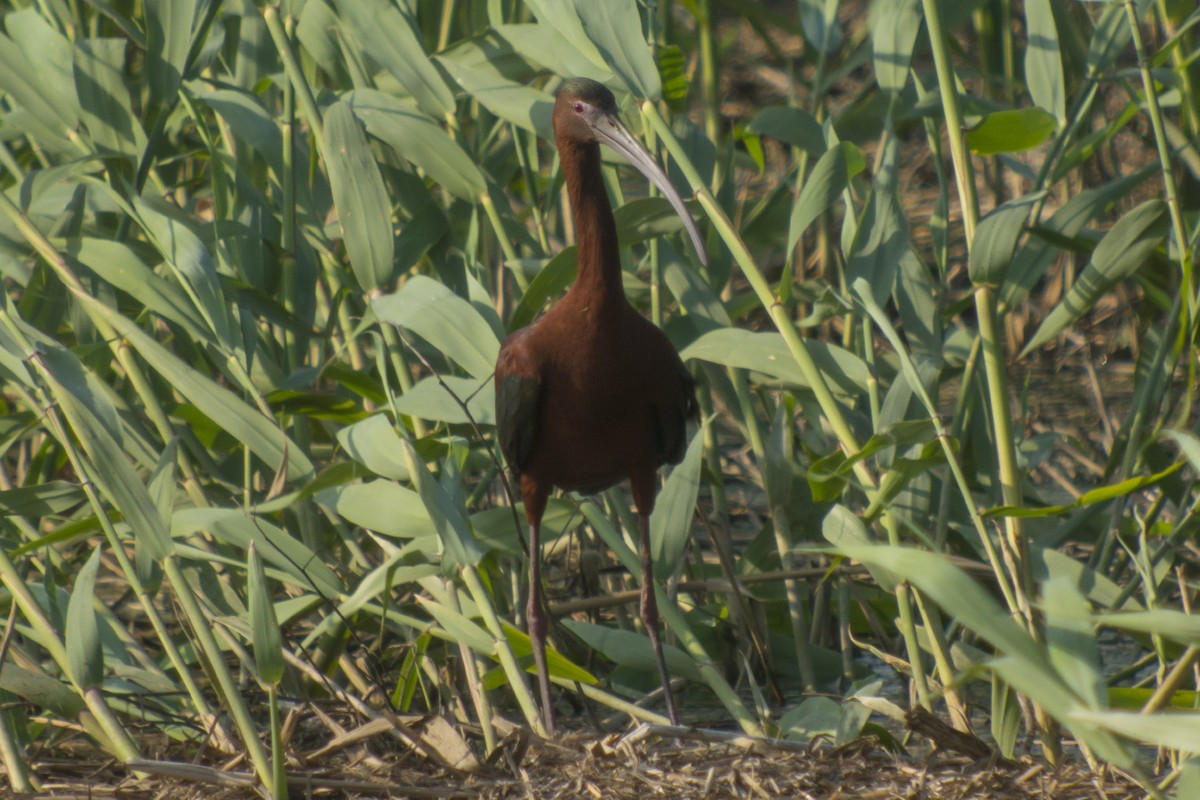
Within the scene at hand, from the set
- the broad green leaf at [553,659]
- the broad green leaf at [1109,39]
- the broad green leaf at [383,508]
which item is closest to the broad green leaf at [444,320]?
the broad green leaf at [383,508]

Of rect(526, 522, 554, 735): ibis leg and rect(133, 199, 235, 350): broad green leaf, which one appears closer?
rect(133, 199, 235, 350): broad green leaf

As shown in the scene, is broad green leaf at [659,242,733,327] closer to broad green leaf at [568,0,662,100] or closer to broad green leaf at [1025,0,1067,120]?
broad green leaf at [568,0,662,100]

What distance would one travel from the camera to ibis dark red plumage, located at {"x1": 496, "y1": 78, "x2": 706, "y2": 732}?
2.71m

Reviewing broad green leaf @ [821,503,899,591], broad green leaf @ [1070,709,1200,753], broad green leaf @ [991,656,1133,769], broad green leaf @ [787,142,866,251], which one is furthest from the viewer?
broad green leaf @ [787,142,866,251]

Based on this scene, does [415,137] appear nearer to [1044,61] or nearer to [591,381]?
[591,381]

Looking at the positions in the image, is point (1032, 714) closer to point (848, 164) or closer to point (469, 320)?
point (848, 164)

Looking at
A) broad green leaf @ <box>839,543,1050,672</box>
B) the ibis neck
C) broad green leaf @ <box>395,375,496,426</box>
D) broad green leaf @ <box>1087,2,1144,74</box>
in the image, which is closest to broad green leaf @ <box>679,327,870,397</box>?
the ibis neck

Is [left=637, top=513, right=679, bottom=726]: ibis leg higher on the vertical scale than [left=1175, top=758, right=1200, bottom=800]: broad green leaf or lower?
lower

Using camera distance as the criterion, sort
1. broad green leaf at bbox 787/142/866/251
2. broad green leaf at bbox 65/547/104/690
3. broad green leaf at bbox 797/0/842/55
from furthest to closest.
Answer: broad green leaf at bbox 797/0/842/55 < broad green leaf at bbox 787/142/866/251 < broad green leaf at bbox 65/547/104/690

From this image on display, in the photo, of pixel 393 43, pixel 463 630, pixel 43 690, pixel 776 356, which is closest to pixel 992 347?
pixel 776 356

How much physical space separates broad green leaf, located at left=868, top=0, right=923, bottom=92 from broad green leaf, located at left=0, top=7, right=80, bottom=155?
1699 millimetres

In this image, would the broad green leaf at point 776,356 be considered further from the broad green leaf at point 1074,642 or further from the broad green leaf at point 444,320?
the broad green leaf at point 1074,642

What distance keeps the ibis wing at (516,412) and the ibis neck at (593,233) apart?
0.24m

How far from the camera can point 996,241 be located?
95.5 inches
